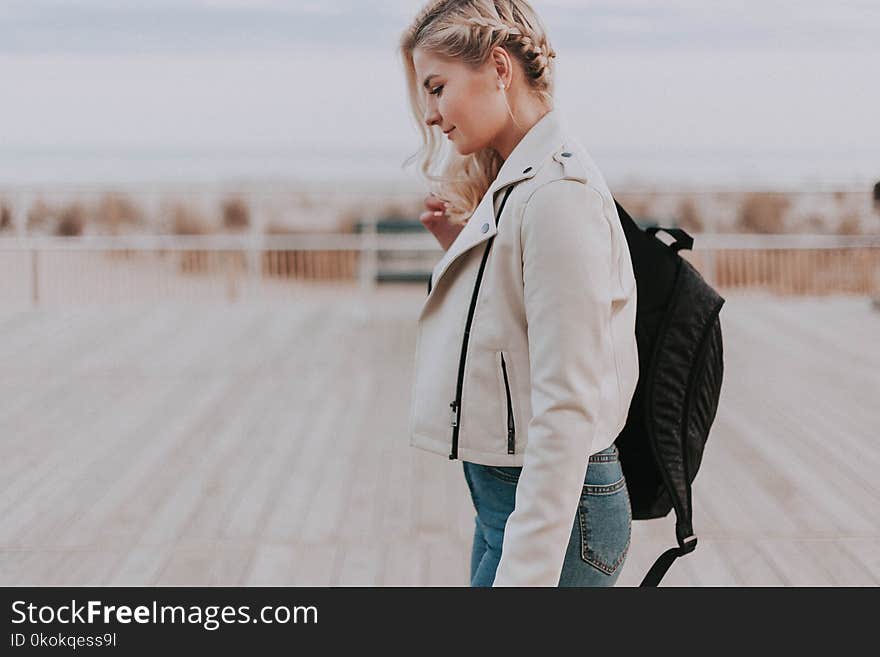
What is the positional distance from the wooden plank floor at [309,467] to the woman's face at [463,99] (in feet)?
5.35

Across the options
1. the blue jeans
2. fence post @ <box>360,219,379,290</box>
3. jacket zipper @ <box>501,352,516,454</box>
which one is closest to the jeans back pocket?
the blue jeans

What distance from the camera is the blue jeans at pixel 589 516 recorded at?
1259 mm

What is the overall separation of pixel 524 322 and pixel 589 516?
9.4 inches

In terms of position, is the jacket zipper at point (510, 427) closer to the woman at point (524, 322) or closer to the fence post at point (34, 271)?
the woman at point (524, 322)

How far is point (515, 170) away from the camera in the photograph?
3.98 ft

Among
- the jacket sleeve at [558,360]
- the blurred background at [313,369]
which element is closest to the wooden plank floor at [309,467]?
the blurred background at [313,369]

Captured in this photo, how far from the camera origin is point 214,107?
25156mm

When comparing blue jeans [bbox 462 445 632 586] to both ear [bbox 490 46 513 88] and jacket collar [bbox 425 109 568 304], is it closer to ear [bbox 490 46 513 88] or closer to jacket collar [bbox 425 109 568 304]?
jacket collar [bbox 425 109 568 304]

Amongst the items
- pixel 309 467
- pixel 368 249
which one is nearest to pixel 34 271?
pixel 368 249

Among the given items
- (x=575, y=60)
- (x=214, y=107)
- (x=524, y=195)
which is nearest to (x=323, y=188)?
(x=524, y=195)

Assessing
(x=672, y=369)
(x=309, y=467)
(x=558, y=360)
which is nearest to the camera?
(x=558, y=360)

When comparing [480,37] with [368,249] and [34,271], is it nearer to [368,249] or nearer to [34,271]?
[368,249]

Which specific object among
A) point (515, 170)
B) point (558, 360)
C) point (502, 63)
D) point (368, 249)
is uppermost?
point (502, 63)

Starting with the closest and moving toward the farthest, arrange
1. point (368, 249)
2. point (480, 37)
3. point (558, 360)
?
point (558, 360) → point (480, 37) → point (368, 249)
